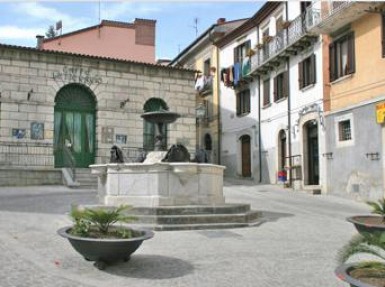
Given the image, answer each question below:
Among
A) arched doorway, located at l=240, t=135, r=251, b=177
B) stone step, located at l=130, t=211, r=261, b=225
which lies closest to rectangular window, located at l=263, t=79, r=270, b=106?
arched doorway, located at l=240, t=135, r=251, b=177

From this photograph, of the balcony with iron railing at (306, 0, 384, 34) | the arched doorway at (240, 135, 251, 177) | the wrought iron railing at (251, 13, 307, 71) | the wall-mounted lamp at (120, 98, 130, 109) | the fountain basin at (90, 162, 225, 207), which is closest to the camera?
the fountain basin at (90, 162, 225, 207)

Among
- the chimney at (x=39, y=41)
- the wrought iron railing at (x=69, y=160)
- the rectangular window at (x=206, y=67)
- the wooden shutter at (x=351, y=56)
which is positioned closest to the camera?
the wooden shutter at (x=351, y=56)

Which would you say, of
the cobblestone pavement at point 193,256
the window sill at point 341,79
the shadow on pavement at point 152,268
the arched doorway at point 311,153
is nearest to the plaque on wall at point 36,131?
the cobblestone pavement at point 193,256

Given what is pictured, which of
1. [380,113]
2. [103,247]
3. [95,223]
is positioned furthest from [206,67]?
[103,247]

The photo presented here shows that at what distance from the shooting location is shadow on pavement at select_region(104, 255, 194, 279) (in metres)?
6.52

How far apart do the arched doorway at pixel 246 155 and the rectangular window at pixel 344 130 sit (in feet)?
31.6

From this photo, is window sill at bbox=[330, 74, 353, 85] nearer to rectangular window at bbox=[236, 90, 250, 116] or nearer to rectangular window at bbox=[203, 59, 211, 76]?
rectangular window at bbox=[236, 90, 250, 116]

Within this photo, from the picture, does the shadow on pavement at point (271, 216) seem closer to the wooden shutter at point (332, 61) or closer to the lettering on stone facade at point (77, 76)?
the wooden shutter at point (332, 61)

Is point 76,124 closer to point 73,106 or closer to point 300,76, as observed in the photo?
point 73,106

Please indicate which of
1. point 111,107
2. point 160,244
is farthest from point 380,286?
point 111,107

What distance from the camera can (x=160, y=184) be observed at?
11.4 metres

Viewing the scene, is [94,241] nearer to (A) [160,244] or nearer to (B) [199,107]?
(A) [160,244]

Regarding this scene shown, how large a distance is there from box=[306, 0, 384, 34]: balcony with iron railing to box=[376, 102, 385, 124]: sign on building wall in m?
3.39

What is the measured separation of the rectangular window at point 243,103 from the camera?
1164 inches
